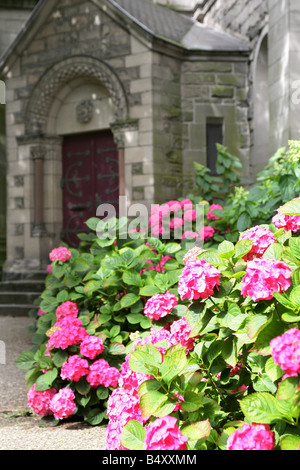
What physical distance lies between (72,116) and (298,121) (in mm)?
4079

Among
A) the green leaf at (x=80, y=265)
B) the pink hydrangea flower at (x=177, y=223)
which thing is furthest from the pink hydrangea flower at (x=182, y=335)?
the pink hydrangea flower at (x=177, y=223)

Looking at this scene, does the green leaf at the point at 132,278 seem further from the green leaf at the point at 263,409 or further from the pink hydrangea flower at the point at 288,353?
the pink hydrangea flower at the point at 288,353

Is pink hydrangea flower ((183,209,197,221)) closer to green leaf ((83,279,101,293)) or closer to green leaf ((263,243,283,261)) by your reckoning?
green leaf ((83,279,101,293))

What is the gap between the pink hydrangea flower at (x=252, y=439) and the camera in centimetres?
161

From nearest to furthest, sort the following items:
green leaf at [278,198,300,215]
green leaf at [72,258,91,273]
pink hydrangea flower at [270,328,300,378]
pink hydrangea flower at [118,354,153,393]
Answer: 1. pink hydrangea flower at [270,328,300,378]
2. pink hydrangea flower at [118,354,153,393]
3. green leaf at [278,198,300,215]
4. green leaf at [72,258,91,273]

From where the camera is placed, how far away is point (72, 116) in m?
8.98

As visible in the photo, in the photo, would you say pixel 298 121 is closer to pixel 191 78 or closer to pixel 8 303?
pixel 191 78

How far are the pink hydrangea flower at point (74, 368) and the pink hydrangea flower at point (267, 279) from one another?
1626mm

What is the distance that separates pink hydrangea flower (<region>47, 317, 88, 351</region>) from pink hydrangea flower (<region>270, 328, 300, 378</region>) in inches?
74.1

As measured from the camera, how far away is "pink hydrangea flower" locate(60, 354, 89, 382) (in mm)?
3160

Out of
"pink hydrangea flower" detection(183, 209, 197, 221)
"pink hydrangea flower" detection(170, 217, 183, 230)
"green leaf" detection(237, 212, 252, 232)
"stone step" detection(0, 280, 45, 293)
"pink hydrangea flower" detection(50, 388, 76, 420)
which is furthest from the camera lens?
"stone step" detection(0, 280, 45, 293)

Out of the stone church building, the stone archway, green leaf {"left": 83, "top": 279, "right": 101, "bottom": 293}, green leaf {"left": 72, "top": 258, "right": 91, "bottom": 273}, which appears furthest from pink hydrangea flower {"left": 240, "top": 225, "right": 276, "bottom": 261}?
the stone archway
